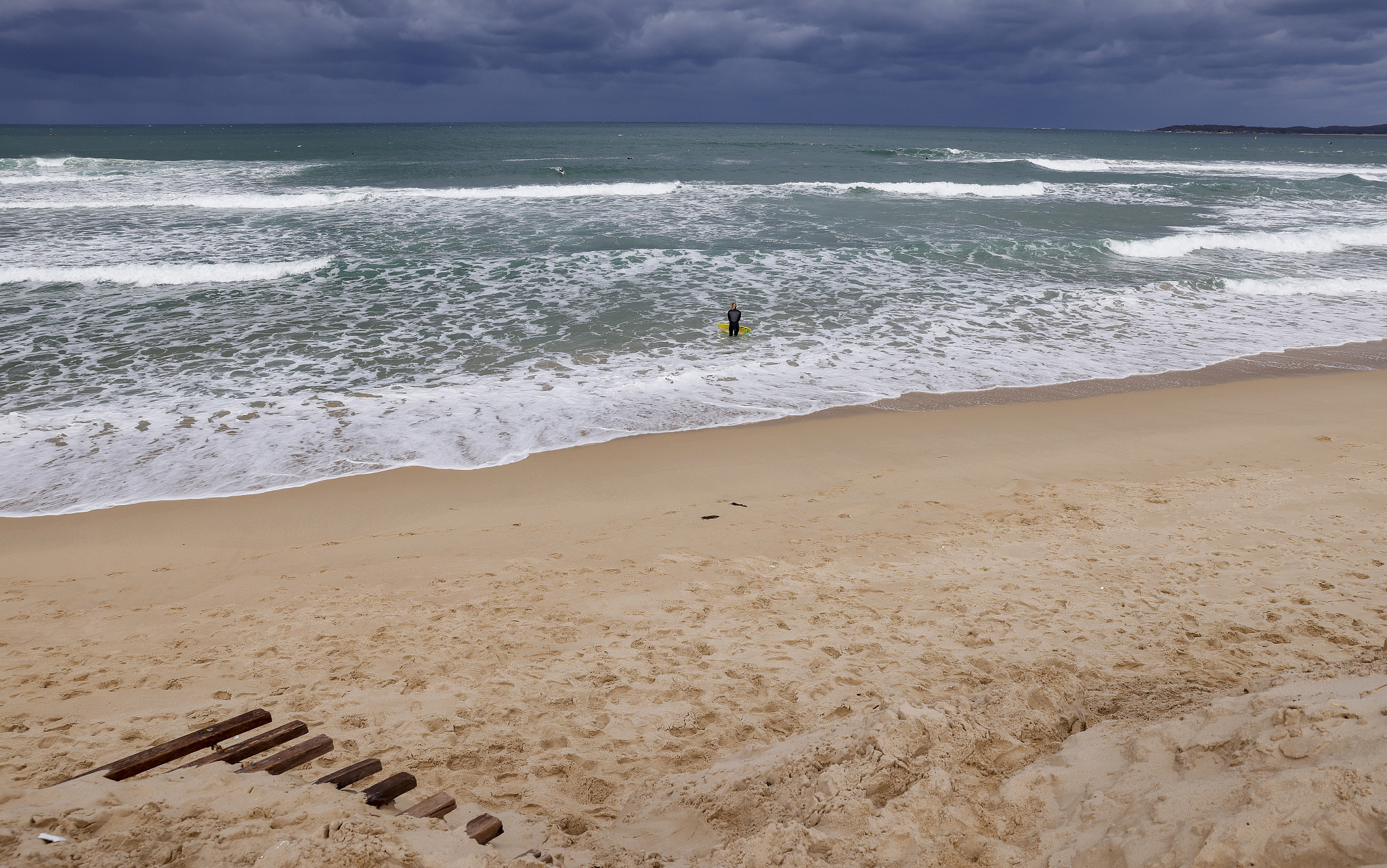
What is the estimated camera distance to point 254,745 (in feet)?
11.3

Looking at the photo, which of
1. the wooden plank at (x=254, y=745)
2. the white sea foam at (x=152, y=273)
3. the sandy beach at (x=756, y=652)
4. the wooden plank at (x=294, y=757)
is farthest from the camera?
the white sea foam at (x=152, y=273)

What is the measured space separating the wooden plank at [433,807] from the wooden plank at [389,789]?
0.27 feet

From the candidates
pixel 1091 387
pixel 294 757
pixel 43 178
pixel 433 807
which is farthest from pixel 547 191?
pixel 433 807

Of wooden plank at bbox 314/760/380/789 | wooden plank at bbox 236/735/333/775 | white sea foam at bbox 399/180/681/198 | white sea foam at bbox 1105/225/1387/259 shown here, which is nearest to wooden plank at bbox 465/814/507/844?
wooden plank at bbox 314/760/380/789

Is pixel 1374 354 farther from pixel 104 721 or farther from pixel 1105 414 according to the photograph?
pixel 104 721

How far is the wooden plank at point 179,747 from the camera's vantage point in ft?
10.4

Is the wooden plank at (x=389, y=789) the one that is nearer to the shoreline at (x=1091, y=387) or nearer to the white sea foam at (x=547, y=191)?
the shoreline at (x=1091, y=387)

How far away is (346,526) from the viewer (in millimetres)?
6613

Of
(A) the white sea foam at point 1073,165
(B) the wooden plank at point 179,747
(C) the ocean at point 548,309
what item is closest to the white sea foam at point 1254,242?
(C) the ocean at point 548,309

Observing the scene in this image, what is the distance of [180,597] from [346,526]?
1.38 m

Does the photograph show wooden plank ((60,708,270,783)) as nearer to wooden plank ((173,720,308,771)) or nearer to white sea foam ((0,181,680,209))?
wooden plank ((173,720,308,771))

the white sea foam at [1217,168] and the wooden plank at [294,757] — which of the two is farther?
the white sea foam at [1217,168]

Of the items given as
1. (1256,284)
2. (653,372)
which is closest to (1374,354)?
(1256,284)

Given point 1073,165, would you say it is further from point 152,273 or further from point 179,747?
point 179,747
